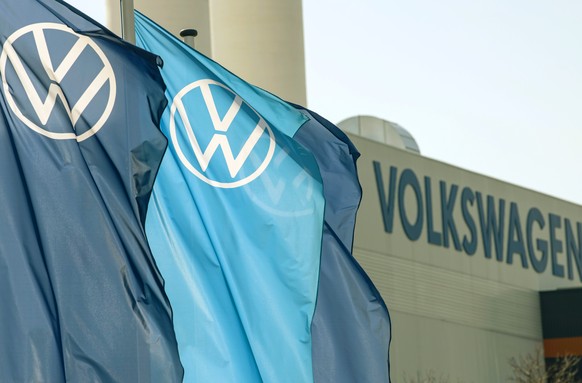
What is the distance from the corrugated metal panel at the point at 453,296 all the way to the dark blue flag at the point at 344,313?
2498 cm

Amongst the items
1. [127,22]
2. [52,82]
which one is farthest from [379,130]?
[52,82]

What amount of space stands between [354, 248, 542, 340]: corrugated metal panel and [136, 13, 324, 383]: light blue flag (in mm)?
25747

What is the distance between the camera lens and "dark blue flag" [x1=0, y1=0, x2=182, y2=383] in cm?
1043

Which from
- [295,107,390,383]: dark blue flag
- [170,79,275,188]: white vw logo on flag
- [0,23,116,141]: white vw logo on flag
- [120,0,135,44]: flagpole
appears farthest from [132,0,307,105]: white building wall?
[0,23,116,141]: white vw logo on flag

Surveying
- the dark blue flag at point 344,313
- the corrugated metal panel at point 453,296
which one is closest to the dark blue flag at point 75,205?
the dark blue flag at point 344,313

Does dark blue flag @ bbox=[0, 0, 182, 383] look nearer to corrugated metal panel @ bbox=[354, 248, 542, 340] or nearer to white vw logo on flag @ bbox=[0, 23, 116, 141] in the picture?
white vw logo on flag @ bbox=[0, 23, 116, 141]

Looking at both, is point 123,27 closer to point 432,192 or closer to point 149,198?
point 149,198

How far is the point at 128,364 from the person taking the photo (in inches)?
417

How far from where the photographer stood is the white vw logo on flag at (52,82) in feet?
35.8

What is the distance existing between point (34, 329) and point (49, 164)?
4.02 feet

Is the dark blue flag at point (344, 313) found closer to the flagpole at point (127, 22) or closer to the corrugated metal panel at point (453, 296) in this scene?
the flagpole at point (127, 22)

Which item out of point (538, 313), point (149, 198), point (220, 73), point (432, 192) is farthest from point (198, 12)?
point (538, 313)

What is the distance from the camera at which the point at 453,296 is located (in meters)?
42.3

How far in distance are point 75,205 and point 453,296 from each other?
32.1 metres
